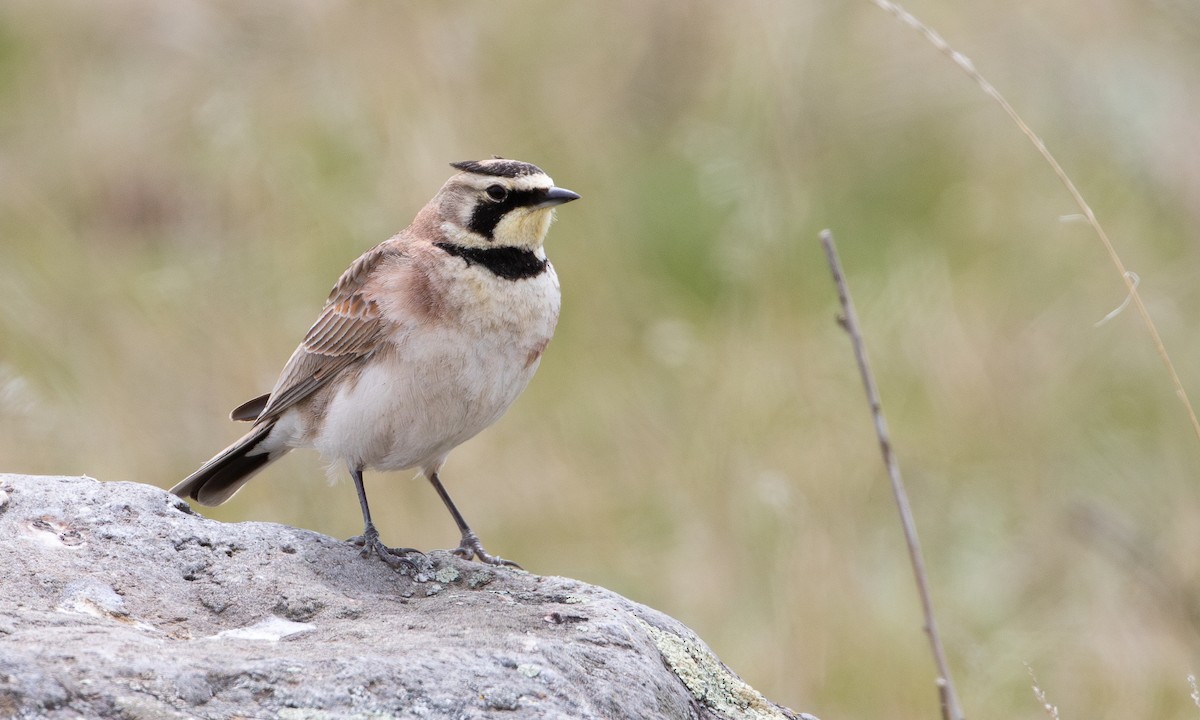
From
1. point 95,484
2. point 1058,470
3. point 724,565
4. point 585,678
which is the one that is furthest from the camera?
point 1058,470

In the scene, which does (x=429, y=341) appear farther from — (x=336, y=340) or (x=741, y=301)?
(x=741, y=301)

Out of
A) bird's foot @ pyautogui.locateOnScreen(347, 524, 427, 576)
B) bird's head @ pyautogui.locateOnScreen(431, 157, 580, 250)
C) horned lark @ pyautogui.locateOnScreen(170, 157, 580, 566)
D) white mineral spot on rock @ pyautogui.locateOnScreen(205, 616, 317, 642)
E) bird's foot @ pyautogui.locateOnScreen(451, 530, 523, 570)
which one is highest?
bird's head @ pyautogui.locateOnScreen(431, 157, 580, 250)

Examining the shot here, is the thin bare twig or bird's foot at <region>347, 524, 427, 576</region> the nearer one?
the thin bare twig

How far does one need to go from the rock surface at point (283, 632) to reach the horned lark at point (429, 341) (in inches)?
26.9

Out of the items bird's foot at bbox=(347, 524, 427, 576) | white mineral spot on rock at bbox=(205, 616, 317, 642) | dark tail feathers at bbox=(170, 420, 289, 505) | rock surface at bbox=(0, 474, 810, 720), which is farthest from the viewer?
dark tail feathers at bbox=(170, 420, 289, 505)

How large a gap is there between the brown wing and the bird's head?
0.99 feet

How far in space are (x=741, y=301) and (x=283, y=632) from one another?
16.2ft

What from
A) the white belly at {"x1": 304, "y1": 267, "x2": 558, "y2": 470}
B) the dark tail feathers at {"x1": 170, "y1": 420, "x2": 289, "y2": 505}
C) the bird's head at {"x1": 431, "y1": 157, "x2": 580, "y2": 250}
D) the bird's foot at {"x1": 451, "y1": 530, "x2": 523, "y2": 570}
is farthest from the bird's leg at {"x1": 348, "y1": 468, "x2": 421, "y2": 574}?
the bird's head at {"x1": 431, "y1": 157, "x2": 580, "y2": 250}

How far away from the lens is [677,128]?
33.0 feet

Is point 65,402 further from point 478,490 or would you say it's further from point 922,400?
point 922,400

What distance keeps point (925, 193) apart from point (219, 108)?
4.58 meters

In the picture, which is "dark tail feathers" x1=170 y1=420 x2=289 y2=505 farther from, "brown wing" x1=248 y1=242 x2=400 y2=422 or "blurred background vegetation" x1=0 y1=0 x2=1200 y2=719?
"blurred background vegetation" x1=0 y1=0 x2=1200 y2=719

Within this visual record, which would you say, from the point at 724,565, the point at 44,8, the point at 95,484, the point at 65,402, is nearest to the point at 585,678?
the point at 95,484

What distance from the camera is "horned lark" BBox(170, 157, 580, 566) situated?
205 inches
